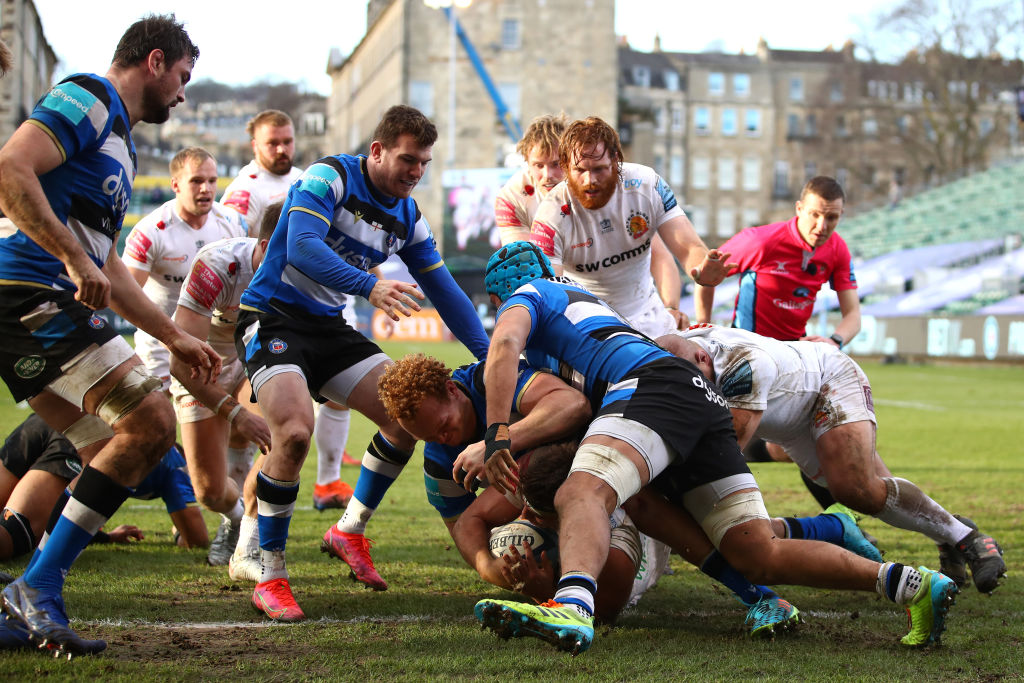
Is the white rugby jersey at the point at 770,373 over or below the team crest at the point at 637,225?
below

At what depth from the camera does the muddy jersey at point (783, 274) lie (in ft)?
23.9

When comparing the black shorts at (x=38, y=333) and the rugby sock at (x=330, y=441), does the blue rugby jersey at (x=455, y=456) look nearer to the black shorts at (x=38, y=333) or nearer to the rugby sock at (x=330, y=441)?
the black shorts at (x=38, y=333)

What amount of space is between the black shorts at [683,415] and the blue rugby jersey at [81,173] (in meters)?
2.20

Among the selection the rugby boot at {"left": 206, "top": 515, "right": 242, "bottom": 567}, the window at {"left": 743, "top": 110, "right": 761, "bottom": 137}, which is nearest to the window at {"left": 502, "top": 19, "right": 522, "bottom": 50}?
the window at {"left": 743, "top": 110, "right": 761, "bottom": 137}

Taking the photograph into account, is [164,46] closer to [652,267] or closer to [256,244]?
[256,244]

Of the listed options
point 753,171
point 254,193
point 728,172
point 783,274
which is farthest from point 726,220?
point 783,274

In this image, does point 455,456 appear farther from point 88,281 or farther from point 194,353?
point 88,281

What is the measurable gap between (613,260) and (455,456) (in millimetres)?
1785

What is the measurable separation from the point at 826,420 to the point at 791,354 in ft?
1.20

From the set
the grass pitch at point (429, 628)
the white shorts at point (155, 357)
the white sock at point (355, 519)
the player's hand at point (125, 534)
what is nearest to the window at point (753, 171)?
the grass pitch at point (429, 628)

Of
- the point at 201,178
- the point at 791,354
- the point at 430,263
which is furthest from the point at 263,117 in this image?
the point at 791,354

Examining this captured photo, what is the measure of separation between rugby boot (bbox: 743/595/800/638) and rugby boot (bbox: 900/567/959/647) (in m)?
0.45

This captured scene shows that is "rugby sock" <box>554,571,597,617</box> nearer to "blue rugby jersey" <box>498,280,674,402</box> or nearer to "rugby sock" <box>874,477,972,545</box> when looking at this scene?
"blue rugby jersey" <box>498,280,674,402</box>

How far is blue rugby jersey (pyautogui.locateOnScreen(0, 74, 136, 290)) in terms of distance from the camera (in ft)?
12.9
